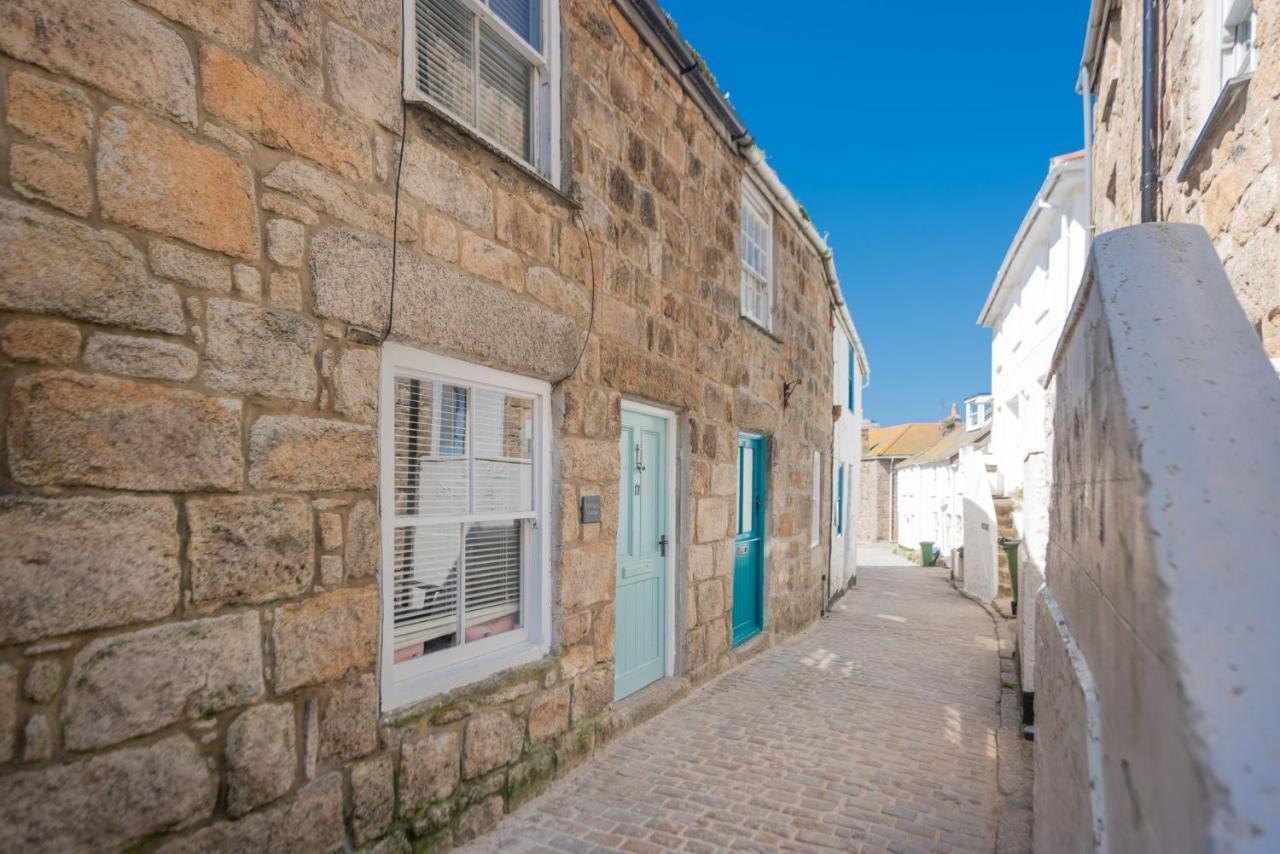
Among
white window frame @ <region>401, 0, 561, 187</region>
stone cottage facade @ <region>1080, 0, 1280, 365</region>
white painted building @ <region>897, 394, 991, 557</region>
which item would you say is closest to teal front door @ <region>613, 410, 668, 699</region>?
white window frame @ <region>401, 0, 561, 187</region>

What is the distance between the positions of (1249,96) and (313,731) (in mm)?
4612

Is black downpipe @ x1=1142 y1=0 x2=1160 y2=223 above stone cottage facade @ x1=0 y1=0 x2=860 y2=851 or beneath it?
above

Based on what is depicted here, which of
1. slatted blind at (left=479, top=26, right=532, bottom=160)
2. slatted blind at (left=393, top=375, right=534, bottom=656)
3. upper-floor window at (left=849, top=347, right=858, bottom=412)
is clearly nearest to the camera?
slatted blind at (left=393, top=375, right=534, bottom=656)

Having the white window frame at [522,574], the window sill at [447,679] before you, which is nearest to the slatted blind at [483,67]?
the white window frame at [522,574]

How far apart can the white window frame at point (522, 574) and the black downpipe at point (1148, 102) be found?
3.99 meters

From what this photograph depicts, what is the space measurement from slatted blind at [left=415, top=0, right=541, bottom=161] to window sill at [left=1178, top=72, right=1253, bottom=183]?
3.38 metres

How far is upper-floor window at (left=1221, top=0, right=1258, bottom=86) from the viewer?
10.9 ft

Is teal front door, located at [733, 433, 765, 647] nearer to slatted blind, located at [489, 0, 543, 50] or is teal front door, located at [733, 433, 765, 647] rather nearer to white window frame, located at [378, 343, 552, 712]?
white window frame, located at [378, 343, 552, 712]

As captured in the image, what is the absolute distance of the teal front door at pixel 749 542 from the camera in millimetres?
6926

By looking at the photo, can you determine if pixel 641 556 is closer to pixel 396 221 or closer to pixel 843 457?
pixel 396 221

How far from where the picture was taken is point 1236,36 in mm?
3492

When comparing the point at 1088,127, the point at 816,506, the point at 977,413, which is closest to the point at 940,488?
the point at 977,413

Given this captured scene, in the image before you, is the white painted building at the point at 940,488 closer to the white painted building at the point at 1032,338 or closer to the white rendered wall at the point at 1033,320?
the white rendered wall at the point at 1033,320

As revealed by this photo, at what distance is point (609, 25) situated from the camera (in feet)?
14.7
